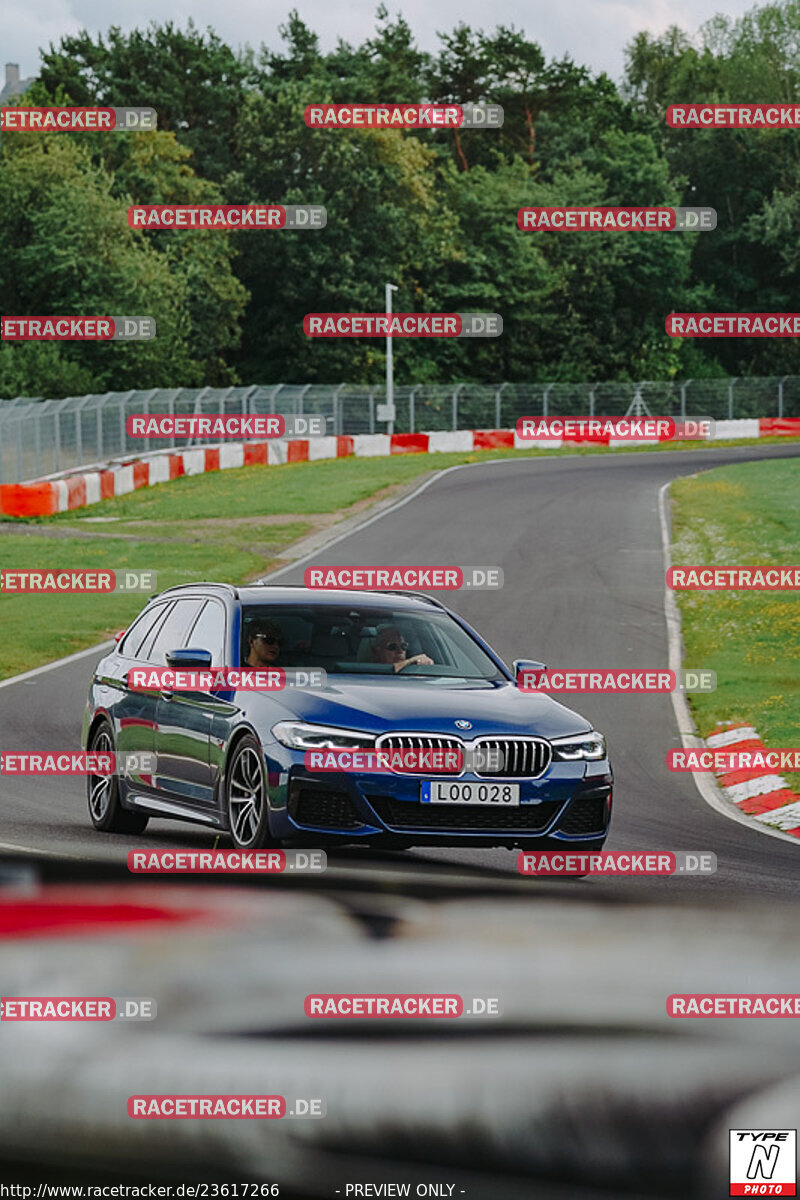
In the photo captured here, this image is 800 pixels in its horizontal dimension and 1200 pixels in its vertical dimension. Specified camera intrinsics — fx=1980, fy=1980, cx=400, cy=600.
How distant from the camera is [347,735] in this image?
416 inches

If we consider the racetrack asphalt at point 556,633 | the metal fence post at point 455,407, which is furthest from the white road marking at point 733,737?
the metal fence post at point 455,407

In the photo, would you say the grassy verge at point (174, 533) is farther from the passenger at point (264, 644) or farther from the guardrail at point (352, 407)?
the passenger at point (264, 644)

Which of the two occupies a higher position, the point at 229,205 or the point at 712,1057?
the point at 229,205

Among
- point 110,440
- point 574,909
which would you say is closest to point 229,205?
point 110,440

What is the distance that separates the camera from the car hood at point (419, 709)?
10.6 metres

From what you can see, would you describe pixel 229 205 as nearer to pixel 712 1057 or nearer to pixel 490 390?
pixel 490 390

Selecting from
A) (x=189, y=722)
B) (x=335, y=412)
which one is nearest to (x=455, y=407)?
(x=335, y=412)

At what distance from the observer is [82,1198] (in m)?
5.16

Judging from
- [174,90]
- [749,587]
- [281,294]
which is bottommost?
[749,587]

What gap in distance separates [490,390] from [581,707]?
2254 inches

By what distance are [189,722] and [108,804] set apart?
52.3 inches

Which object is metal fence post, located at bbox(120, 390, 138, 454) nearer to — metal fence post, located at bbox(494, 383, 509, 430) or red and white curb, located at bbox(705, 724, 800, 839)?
metal fence post, located at bbox(494, 383, 509, 430)

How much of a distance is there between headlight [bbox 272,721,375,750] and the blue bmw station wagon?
0.01 metres

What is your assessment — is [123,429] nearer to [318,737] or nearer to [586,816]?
[586,816]
